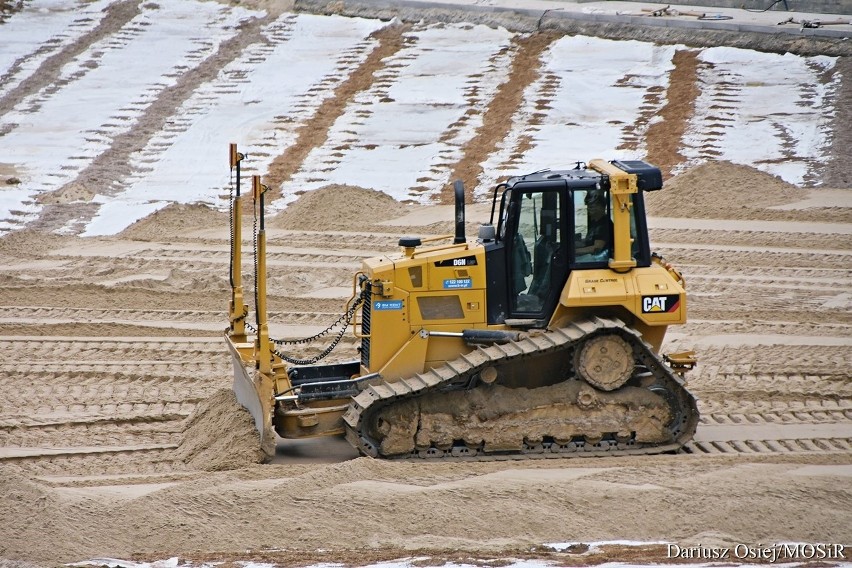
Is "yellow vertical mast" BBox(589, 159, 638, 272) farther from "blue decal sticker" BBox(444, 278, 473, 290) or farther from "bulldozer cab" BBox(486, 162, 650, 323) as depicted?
"blue decal sticker" BBox(444, 278, 473, 290)

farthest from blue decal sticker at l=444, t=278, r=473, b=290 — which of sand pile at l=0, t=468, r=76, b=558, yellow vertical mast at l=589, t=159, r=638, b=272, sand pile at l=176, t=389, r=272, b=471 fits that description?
sand pile at l=0, t=468, r=76, b=558

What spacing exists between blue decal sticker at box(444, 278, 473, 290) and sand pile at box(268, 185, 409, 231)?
7936 millimetres

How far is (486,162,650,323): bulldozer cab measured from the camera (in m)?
9.79

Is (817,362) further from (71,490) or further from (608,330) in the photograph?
(71,490)

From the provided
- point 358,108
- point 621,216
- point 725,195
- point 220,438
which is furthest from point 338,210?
point 621,216

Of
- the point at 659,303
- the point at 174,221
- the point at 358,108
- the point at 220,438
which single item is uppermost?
the point at 659,303

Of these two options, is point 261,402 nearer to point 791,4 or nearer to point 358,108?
point 358,108

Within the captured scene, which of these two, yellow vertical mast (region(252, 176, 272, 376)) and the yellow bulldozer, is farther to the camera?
the yellow bulldozer

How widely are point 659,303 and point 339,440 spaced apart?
3279 millimetres

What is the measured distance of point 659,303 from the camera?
32.4 feet

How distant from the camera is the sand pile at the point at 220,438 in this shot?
971 centimetres

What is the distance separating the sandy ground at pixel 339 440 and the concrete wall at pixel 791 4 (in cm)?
1049

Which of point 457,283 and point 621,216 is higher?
point 621,216

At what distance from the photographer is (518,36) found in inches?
1062
